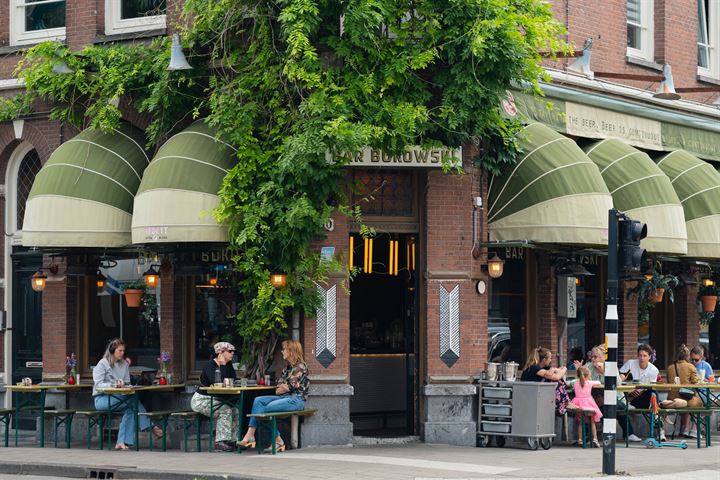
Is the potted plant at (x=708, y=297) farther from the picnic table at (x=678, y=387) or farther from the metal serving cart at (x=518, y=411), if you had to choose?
the metal serving cart at (x=518, y=411)

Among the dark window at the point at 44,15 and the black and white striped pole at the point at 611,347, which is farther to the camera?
the dark window at the point at 44,15

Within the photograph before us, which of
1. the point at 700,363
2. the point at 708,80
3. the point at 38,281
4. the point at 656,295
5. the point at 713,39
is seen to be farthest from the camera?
the point at 713,39

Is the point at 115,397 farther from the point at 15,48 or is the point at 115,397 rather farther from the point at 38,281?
the point at 15,48

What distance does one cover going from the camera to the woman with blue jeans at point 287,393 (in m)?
18.7

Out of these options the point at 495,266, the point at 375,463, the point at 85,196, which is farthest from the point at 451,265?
the point at 85,196

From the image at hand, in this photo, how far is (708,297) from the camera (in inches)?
1003

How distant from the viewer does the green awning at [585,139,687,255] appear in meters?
21.7

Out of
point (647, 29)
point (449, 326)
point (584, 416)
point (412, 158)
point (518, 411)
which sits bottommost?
point (584, 416)

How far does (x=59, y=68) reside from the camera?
69.0 ft

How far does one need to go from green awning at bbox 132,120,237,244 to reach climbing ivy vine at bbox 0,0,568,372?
33cm

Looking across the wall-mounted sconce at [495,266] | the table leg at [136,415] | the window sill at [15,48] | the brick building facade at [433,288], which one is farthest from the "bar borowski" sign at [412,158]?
the window sill at [15,48]

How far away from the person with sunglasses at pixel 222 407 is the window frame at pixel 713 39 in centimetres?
1218

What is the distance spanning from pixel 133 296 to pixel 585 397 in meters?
7.09

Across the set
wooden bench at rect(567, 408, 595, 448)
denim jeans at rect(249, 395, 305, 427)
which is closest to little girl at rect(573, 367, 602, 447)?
wooden bench at rect(567, 408, 595, 448)
